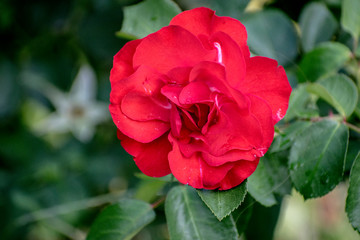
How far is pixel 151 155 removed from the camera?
0.41 meters

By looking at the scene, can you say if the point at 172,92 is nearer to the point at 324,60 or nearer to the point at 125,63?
the point at 125,63

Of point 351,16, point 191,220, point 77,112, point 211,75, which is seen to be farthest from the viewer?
point 77,112

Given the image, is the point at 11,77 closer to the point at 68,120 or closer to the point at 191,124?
the point at 68,120

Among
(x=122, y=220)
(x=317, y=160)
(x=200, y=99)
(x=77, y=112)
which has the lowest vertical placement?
(x=77, y=112)

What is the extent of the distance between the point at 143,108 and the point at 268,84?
13 cm

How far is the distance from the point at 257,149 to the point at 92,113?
3.15 ft

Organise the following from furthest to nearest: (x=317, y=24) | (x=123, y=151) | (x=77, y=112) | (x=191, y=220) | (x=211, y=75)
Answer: (x=77, y=112) < (x=123, y=151) < (x=317, y=24) < (x=191, y=220) < (x=211, y=75)

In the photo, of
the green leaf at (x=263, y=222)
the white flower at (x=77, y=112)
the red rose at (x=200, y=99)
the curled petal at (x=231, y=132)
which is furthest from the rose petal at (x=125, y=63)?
the white flower at (x=77, y=112)

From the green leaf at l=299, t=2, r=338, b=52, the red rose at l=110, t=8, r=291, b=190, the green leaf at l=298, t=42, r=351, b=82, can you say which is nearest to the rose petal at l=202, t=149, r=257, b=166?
the red rose at l=110, t=8, r=291, b=190

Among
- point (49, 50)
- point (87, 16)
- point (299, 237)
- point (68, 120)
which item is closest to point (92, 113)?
point (68, 120)

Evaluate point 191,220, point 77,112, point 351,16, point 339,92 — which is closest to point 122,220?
point 191,220

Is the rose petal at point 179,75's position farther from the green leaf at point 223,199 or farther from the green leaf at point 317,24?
the green leaf at point 317,24

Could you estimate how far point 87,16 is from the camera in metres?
1.01

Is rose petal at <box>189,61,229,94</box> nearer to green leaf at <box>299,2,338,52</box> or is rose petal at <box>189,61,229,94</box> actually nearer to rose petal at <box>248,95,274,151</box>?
rose petal at <box>248,95,274,151</box>
